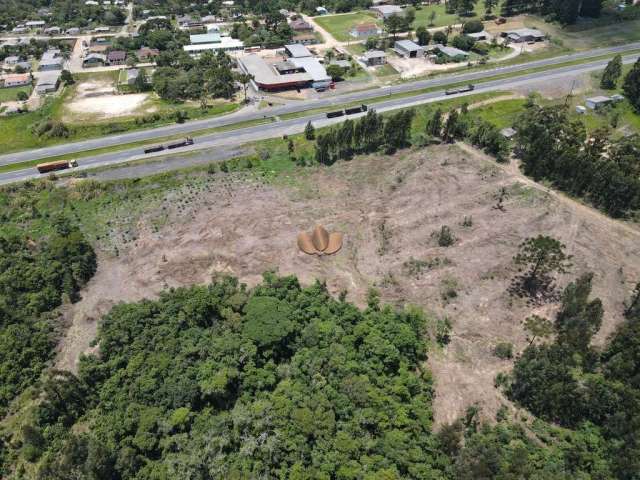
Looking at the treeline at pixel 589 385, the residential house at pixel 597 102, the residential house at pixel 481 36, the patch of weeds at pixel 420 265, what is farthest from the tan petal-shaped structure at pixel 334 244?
the residential house at pixel 481 36

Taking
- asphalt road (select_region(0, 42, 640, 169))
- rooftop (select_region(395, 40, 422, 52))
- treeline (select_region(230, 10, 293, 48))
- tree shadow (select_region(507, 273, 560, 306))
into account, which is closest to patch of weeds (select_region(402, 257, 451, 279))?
tree shadow (select_region(507, 273, 560, 306))

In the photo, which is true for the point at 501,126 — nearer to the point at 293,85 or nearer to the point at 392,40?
the point at 293,85

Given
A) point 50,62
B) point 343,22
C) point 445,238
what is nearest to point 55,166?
point 50,62

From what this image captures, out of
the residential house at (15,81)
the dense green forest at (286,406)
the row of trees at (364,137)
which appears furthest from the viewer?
the residential house at (15,81)

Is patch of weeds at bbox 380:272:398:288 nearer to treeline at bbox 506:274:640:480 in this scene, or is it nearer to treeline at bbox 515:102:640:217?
treeline at bbox 506:274:640:480

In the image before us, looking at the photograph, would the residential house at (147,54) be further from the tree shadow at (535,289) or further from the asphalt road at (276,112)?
the tree shadow at (535,289)

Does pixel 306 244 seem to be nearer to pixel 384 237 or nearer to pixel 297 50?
pixel 384 237
